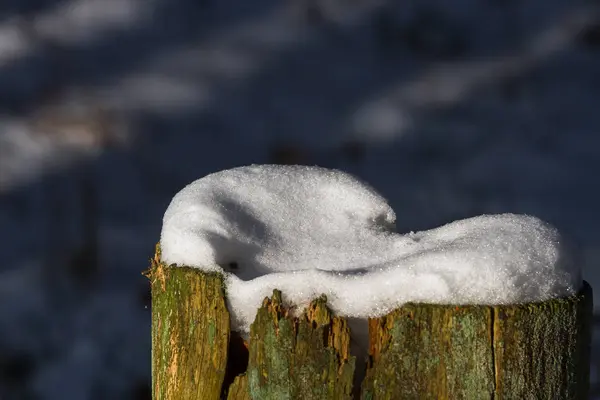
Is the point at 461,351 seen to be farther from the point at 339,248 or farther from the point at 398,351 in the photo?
the point at 339,248

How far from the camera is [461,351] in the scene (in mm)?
1217

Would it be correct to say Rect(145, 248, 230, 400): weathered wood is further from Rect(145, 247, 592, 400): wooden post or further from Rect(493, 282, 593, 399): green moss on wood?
Rect(493, 282, 593, 399): green moss on wood

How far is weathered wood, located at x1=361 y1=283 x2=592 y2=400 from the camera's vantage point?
1214 millimetres

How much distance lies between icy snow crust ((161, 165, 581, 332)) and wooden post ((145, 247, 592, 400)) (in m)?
0.03

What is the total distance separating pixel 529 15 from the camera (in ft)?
15.0

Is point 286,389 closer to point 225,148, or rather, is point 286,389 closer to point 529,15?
point 225,148

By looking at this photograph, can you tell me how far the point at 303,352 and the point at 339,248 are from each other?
27cm

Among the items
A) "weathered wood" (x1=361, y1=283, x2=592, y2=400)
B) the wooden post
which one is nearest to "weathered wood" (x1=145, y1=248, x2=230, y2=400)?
the wooden post

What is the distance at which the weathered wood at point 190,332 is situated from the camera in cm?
134

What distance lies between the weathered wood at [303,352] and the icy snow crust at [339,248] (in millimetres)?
25

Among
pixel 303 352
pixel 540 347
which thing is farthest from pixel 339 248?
pixel 540 347

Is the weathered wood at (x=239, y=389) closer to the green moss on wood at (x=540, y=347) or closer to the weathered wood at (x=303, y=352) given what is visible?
the weathered wood at (x=303, y=352)

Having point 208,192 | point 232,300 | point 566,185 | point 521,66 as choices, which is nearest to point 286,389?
point 232,300

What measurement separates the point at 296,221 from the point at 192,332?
31 centimetres
